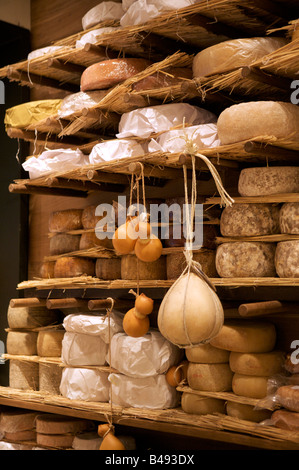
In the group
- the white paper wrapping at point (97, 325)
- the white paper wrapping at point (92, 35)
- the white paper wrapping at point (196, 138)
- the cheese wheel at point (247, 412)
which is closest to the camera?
the cheese wheel at point (247, 412)

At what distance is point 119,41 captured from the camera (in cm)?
302

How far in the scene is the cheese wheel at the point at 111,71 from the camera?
10.0ft

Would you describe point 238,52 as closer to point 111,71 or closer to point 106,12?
point 111,71

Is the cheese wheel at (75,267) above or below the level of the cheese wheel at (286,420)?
above

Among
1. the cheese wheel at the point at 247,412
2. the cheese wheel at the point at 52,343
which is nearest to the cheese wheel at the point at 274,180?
the cheese wheel at the point at 247,412

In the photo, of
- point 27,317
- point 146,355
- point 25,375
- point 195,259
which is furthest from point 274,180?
point 25,375

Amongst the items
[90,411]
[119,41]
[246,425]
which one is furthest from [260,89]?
[90,411]

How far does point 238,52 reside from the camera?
263 centimetres

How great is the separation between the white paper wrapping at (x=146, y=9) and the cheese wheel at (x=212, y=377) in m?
1.61

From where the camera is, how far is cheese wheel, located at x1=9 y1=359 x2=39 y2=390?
142 inches

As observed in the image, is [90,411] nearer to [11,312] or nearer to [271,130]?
[11,312]

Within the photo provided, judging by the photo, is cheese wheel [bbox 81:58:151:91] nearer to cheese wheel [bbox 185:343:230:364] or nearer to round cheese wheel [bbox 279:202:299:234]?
round cheese wheel [bbox 279:202:299:234]

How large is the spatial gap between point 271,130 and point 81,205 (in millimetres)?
1688

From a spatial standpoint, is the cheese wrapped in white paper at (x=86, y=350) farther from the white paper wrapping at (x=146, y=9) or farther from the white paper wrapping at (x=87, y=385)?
the white paper wrapping at (x=146, y=9)
